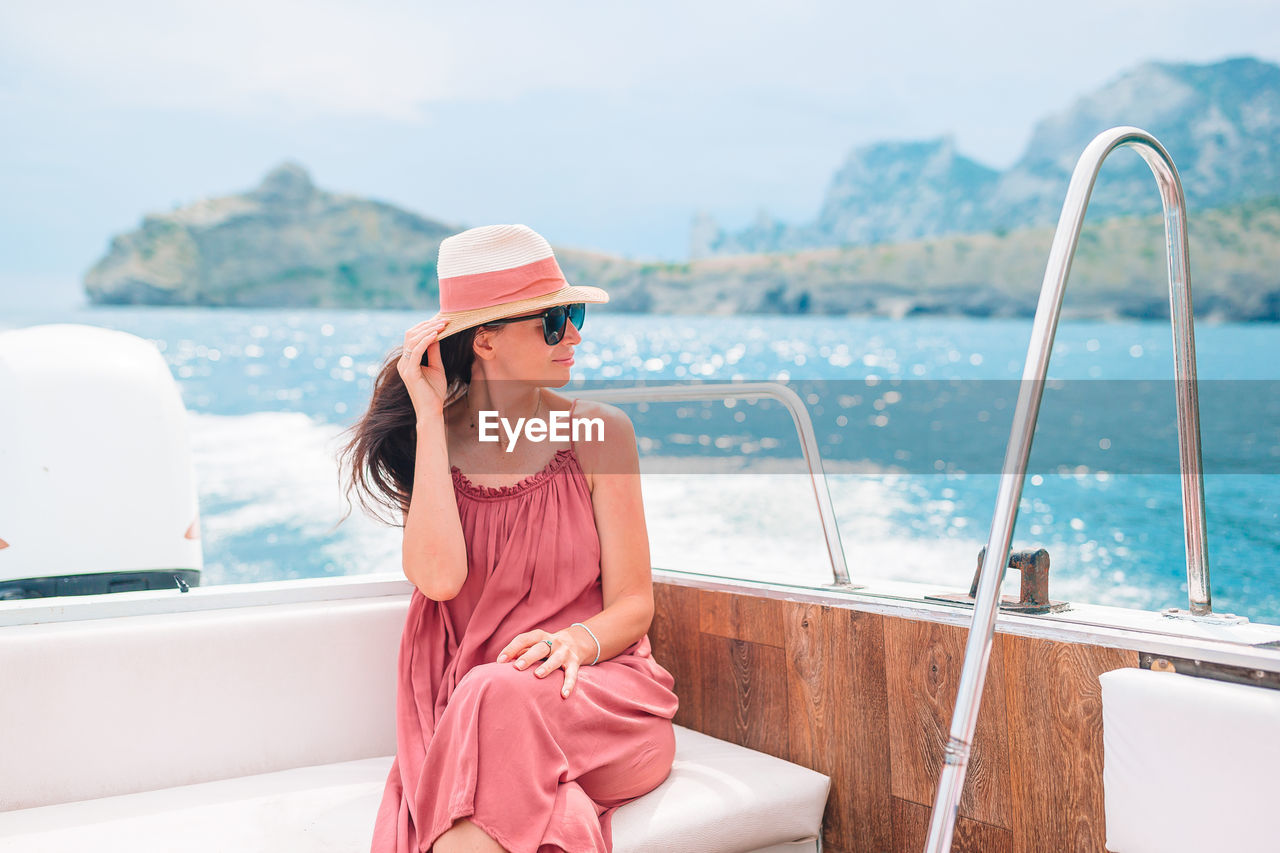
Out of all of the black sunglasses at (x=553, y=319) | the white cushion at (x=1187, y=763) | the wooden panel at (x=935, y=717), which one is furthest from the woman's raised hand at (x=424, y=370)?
the white cushion at (x=1187, y=763)

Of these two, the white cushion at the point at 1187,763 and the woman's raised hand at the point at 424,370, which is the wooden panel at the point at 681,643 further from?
the white cushion at the point at 1187,763

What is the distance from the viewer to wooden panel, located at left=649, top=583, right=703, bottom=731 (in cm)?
210

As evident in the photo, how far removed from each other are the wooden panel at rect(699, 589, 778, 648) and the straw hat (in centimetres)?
68

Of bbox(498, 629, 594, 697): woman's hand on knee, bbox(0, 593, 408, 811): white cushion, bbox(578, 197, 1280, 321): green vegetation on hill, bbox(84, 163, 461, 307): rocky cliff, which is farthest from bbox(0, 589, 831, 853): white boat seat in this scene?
bbox(84, 163, 461, 307): rocky cliff

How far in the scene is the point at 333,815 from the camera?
161 cm

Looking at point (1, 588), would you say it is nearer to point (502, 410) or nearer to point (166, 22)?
point (502, 410)

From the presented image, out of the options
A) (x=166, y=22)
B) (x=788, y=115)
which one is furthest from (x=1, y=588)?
(x=788, y=115)

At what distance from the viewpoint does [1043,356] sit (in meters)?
1.09

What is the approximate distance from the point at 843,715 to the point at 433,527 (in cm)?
81

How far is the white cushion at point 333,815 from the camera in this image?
151 centimetres

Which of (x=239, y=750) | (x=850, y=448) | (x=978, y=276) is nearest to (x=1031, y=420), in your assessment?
(x=239, y=750)

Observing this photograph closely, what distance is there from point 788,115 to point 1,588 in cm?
3433

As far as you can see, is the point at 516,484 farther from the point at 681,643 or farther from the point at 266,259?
the point at 266,259

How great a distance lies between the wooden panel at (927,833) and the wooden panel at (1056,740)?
0.03 meters
